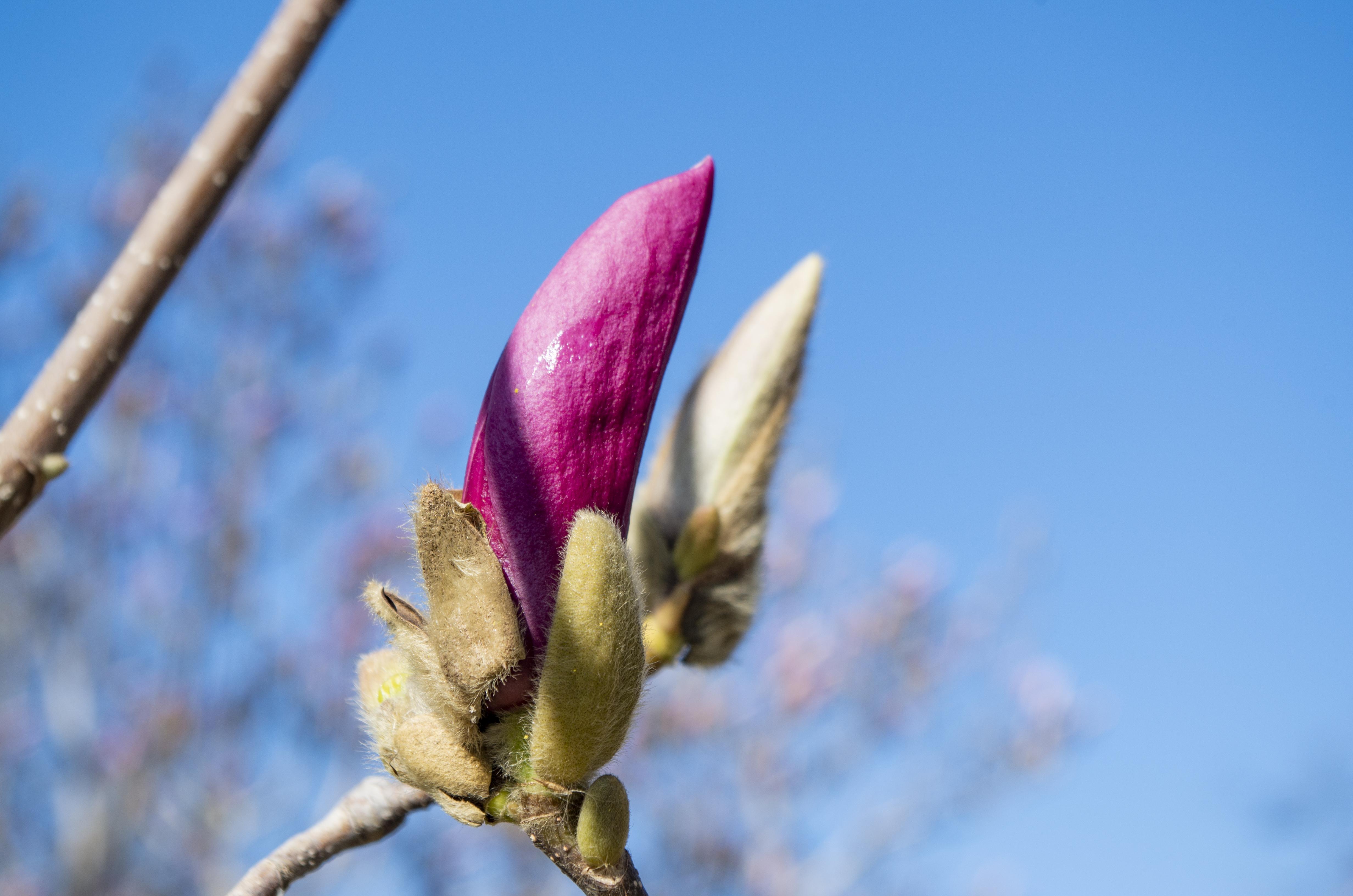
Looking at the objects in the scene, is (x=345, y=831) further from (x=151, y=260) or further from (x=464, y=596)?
(x=151, y=260)

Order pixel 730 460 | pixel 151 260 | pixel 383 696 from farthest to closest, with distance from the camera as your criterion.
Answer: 1. pixel 730 460
2. pixel 383 696
3. pixel 151 260

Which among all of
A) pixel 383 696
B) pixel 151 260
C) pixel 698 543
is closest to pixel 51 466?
pixel 151 260

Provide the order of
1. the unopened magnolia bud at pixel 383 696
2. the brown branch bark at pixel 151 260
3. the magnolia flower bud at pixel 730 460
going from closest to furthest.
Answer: the brown branch bark at pixel 151 260
the unopened magnolia bud at pixel 383 696
the magnolia flower bud at pixel 730 460

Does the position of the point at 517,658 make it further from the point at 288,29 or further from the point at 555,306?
the point at 288,29

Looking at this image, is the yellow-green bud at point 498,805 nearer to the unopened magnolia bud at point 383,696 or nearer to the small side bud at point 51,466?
the unopened magnolia bud at point 383,696

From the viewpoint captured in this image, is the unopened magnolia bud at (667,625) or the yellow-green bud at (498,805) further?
the unopened magnolia bud at (667,625)

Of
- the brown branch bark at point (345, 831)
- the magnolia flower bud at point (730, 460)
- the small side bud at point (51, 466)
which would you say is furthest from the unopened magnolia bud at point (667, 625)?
the small side bud at point (51, 466)
